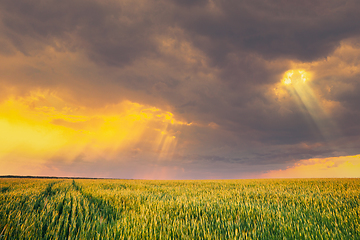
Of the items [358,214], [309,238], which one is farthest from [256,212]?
[358,214]

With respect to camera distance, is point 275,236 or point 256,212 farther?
point 256,212

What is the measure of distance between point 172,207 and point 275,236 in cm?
280

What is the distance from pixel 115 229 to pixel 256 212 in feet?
11.3

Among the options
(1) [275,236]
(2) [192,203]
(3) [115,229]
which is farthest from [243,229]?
(3) [115,229]

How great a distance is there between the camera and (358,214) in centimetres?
464

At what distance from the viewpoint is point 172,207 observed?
5254mm

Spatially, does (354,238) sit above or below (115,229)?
below

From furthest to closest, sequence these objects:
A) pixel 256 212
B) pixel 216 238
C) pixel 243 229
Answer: pixel 256 212 < pixel 243 229 < pixel 216 238

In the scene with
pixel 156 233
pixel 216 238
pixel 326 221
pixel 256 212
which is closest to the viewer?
pixel 216 238

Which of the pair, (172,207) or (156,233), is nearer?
(156,233)

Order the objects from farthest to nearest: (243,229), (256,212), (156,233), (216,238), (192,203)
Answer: (192,203) < (256,212) < (243,229) < (156,233) < (216,238)

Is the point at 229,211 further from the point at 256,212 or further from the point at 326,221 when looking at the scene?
the point at 326,221

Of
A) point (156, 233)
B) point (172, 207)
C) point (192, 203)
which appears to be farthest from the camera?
point (192, 203)

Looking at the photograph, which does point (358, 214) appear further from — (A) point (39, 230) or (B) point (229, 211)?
(A) point (39, 230)
